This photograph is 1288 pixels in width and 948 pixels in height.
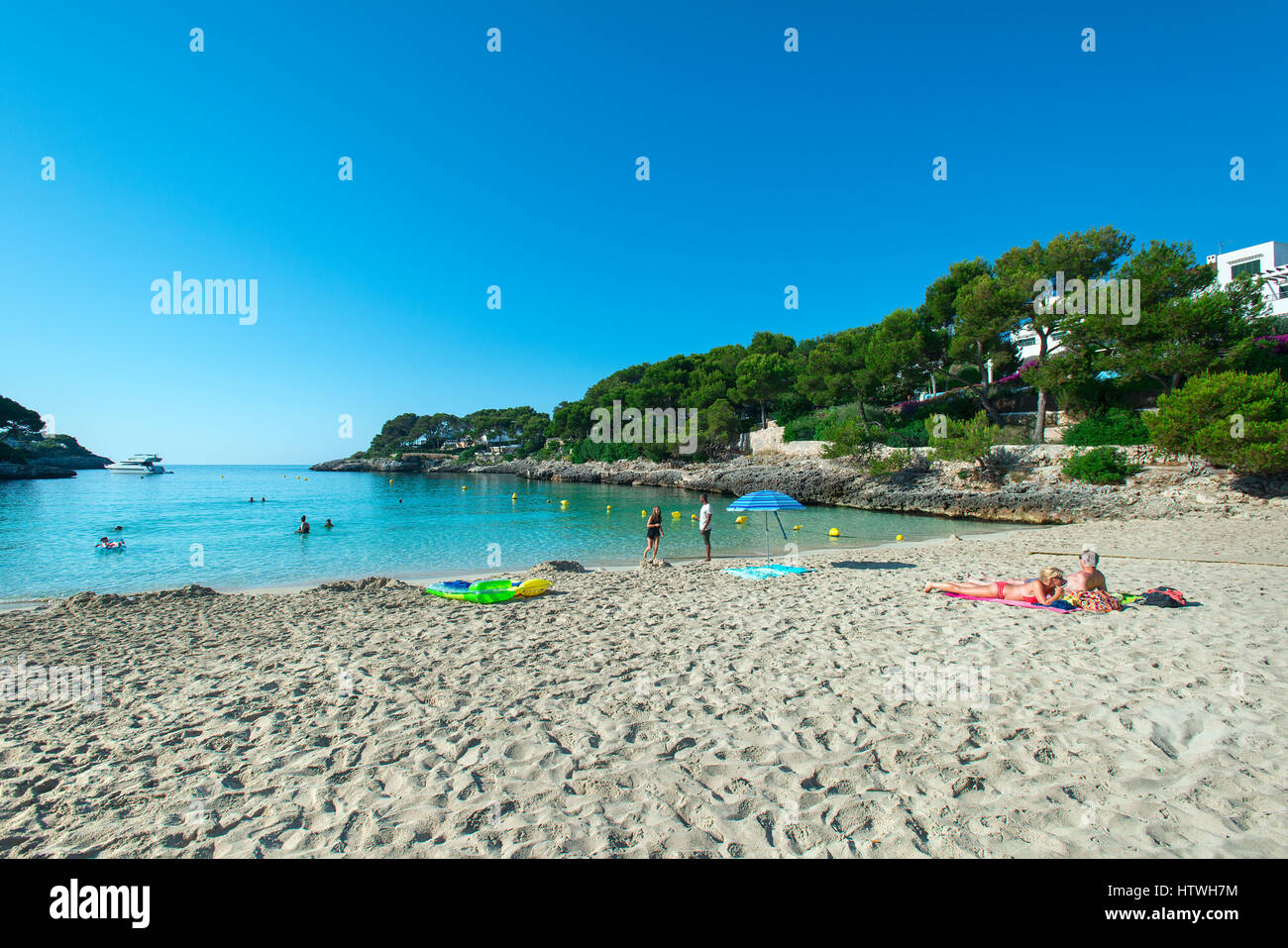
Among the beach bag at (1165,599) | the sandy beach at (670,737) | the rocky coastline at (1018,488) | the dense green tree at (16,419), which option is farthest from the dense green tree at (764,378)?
the dense green tree at (16,419)

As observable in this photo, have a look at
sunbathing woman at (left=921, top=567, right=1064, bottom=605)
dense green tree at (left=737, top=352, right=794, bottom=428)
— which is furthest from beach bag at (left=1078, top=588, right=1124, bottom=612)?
dense green tree at (left=737, top=352, right=794, bottom=428)

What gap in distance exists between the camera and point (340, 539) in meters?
22.7

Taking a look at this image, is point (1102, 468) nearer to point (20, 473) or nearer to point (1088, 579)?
point (1088, 579)

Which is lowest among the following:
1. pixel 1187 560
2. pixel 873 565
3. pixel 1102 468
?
pixel 873 565

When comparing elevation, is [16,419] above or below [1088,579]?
above

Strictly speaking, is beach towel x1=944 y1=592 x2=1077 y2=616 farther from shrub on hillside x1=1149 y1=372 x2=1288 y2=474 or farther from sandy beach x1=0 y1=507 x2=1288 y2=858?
shrub on hillside x1=1149 y1=372 x2=1288 y2=474

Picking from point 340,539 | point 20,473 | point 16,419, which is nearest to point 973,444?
point 340,539

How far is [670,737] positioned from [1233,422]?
2776cm

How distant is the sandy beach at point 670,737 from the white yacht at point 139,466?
126660mm

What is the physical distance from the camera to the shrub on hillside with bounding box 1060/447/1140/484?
25062 mm

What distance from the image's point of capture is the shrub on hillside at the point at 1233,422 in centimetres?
1989

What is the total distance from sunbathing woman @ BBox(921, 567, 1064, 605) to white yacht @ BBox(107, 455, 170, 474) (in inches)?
5326

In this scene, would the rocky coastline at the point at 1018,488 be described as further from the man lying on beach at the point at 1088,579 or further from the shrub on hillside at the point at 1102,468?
the man lying on beach at the point at 1088,579
